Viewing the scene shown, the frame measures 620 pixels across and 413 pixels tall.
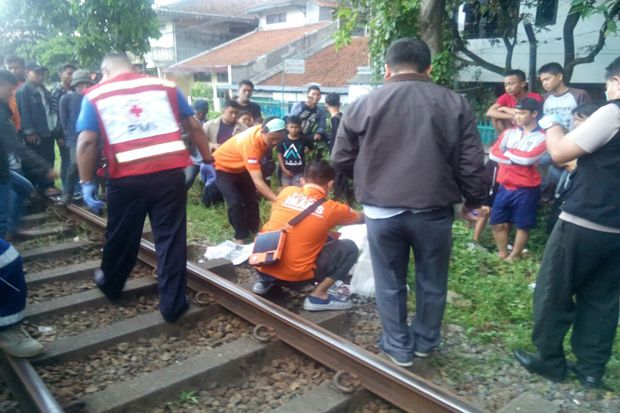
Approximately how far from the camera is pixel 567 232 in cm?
323

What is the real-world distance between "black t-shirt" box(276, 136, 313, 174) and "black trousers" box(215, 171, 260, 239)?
140 cm

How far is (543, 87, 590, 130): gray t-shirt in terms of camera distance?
19.3ft

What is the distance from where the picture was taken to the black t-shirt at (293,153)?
715 cm

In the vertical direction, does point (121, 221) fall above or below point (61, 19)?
below

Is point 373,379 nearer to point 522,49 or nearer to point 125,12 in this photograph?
point 522,49

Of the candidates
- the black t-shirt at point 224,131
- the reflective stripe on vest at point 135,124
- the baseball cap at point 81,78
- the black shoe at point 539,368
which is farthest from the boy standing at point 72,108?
the black shoe at point 539,368

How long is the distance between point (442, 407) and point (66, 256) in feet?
→ 13.2

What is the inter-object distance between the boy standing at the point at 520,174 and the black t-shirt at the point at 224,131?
140 inches

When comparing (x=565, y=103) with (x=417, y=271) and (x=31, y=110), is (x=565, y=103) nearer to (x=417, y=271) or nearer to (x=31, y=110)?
(x=417, y=271)

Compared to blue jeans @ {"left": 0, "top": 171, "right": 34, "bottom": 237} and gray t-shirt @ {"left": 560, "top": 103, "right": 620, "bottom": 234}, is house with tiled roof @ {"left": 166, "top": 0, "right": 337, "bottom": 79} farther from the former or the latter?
gray t-shirt @ {"left": 560, "top": 103, "right": 620, "bottom": 234}

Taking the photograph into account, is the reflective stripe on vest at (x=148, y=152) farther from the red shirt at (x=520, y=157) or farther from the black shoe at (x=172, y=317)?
the red shirt at (x=520, y=157)

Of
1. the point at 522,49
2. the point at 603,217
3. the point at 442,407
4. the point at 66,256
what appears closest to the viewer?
the point at 442,407

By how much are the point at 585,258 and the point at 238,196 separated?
3.59 m

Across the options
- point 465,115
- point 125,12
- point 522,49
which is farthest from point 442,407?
point 125,12
